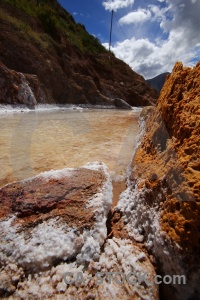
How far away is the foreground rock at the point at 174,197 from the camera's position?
1174 millimetres

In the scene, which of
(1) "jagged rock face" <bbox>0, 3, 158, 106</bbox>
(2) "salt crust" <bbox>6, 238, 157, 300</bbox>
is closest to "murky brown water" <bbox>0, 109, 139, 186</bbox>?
(2) "salt crust" <bbox>6, 238, 157, 300</bbox>

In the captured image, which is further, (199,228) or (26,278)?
(26,278)

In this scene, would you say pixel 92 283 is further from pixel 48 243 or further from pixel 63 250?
pixel 48 243

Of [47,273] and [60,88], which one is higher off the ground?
[60,88]

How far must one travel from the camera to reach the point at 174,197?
136 cm

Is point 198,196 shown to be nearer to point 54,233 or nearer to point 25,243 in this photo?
point 54,233

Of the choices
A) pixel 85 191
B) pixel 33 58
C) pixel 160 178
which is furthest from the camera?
pixel 33 58

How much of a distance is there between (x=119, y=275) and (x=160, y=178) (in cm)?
79

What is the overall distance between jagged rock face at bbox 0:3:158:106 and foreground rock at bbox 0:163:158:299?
1092cm

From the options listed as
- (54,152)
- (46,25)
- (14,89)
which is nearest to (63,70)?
(46,25)

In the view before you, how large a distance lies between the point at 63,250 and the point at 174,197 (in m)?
0.88

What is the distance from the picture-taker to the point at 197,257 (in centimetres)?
113

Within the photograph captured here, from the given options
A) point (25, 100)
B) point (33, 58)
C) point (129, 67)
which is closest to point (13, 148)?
point (25, 100)

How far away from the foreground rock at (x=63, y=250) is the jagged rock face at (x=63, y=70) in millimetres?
10920
